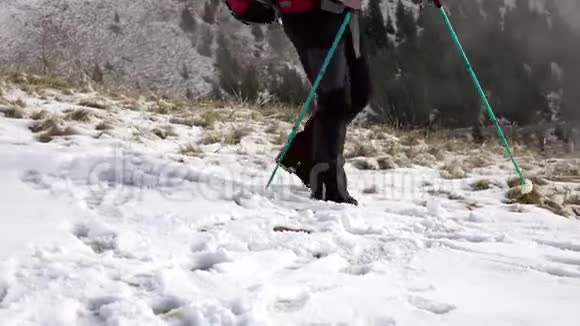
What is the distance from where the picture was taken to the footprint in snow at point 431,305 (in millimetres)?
1797

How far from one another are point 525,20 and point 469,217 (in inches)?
2087

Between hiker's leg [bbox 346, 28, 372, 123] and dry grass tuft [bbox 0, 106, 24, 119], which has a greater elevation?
hiker's leg [bbox 346, 28, 372, 123]

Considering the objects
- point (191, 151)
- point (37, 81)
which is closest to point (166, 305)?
point (191, 151)

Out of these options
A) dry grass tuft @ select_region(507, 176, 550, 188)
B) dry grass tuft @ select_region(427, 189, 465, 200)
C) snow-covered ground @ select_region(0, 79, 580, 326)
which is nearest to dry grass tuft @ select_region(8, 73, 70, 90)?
snow-covered ground @ select_region(0, 79, 580, 326)

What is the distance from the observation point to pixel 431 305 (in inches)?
72.2

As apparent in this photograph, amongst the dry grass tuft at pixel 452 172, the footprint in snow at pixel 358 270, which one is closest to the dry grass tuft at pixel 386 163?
the dry grass tuft at pixel 452 172

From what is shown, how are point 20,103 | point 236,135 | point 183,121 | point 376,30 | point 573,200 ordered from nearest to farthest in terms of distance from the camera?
point 573,200 → point 20,103 → point 236,135 → point 183,121 → point 376,30

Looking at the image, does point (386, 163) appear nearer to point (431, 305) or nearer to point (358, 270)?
point (358, 270)

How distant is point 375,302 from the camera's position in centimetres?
182

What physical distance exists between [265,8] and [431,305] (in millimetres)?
2304

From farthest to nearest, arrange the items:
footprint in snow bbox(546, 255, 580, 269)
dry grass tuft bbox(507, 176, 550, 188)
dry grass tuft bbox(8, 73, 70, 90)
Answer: dry grass tuft bbox(8, 73, 70, 90) → dry grass tuft bbox(507, 176, 550, 188) → footprint in snow bbox(546, 255, 580, 269)

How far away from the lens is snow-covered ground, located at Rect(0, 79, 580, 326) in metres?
1.73

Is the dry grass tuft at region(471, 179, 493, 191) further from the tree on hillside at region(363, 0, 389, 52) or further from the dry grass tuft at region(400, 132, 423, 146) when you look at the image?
the tree on hillside at region(363, 0, 389, 52)

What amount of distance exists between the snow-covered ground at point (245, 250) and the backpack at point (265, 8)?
0.98m
